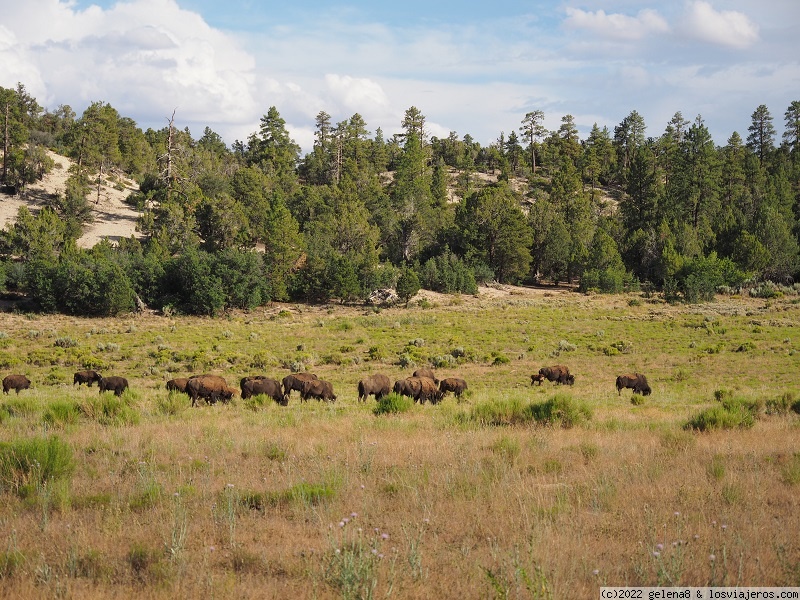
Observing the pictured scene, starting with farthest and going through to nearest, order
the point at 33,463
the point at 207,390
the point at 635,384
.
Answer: the point at 635,384
the point at 207,390
the point at 33,463

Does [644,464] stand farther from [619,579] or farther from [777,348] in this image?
[777,348]

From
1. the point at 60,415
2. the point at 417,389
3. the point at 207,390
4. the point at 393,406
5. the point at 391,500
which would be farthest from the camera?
the point at 417,389

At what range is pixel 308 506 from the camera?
22.9ft

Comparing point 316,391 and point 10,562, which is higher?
point 10,562

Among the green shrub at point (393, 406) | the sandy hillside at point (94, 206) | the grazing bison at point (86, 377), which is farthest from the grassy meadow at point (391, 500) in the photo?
the sandy hillside at point (94, 206)

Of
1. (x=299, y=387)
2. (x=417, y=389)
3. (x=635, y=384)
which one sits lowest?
(x=635, y=384)

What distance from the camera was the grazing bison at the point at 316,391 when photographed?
69.1ft

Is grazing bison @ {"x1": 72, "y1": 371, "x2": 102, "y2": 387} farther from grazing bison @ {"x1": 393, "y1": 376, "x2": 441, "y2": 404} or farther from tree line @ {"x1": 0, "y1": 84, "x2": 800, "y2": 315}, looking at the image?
tree line @ {"x1": 0, "y1": 84, "x2": 800, "y2": 315}

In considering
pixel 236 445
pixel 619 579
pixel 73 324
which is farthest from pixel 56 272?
pixel 619 579

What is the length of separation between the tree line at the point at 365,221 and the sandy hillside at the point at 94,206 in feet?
5.76

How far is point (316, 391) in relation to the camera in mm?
21156

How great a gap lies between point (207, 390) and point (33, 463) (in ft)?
39.2

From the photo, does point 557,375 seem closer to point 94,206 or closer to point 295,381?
point 295,381

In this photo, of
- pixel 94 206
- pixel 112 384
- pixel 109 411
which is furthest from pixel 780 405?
pixel 94 206
